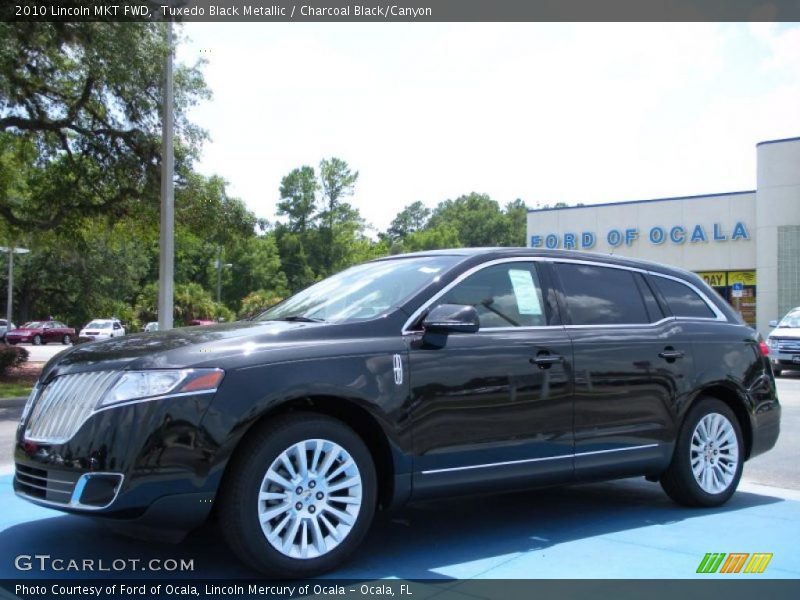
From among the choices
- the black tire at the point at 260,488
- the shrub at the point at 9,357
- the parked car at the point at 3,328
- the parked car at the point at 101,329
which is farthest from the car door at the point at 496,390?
the parked car at the point at 3,328

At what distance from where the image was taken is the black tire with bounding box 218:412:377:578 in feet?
13.1

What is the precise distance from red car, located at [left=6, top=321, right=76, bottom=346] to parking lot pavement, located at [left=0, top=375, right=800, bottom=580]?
4619 cm

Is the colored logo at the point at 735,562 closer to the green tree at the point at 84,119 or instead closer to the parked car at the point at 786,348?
the green tree at the point at 84,119

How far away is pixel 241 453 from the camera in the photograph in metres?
4.08

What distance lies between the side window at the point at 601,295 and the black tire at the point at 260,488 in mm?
1910

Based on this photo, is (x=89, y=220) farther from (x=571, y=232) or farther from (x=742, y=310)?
(x=742, y=310)

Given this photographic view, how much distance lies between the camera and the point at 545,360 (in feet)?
16.8

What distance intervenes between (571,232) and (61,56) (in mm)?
26315

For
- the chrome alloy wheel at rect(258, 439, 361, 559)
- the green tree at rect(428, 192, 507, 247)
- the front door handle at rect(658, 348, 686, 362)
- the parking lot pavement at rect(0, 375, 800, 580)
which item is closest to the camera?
the chrome alloy wheel at rect(258, 439, 361, 559)

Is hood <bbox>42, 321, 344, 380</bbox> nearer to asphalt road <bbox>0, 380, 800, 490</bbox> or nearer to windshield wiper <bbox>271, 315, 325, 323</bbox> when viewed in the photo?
windshield wiper <bbox>271, 315, 325, 323</bbox>

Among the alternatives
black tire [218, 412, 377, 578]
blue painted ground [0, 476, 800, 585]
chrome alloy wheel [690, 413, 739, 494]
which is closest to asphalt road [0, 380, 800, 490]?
blue painted ground [0, 476, 800, 585]

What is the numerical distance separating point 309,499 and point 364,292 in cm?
151

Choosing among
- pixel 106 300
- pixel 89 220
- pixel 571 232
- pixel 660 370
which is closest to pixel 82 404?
pixel 660 370

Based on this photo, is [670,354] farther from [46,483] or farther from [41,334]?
[41,334]
